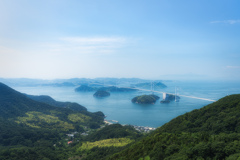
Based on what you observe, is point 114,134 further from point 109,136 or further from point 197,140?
point 197,140

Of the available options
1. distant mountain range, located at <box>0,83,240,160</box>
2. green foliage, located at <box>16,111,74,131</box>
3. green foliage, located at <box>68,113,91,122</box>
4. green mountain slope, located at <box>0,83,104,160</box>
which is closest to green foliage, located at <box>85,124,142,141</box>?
distant mountain range, located at <box>0,83,240,160</box>

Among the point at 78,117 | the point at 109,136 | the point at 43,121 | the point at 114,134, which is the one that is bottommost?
the point at 78,117

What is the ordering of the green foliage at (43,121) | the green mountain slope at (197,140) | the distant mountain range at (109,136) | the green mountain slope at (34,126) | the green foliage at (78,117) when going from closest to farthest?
the green mountain slope at (197,140), the distant mountain range at (109,136), the green mountain slope at (34,126), the green foliage at (43,121), the green foliage at (78,117)

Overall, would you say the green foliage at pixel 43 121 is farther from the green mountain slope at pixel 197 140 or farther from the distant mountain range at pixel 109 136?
the green mountain slope at pixel 197 140

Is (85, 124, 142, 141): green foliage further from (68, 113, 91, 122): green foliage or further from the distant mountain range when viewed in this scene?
(68, 113, 91, 122): green foliage

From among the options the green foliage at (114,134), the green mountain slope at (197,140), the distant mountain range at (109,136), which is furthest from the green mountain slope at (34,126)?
the green mountain slope at (197,140)

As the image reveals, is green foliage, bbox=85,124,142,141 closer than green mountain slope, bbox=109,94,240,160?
No

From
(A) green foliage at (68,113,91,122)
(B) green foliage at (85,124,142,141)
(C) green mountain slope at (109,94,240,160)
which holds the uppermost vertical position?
(C) green mountain slope at (109,94,240,160)

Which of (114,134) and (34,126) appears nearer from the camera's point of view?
(114,134)

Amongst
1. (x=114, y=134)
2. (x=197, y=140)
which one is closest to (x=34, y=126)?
(x=114, y=134)
